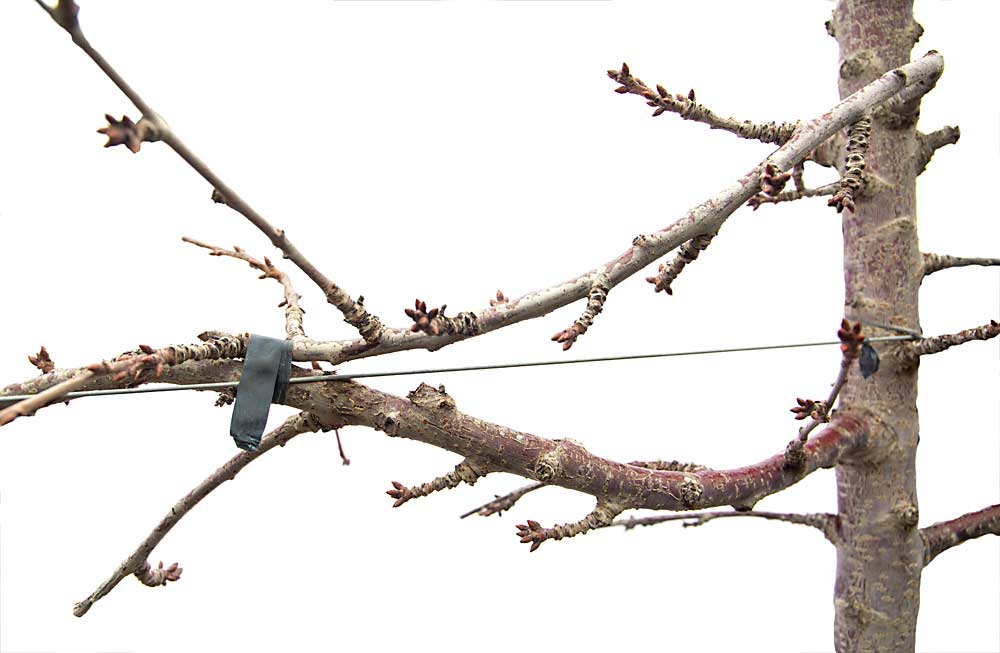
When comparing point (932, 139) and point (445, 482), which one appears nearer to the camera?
point (445, 482)

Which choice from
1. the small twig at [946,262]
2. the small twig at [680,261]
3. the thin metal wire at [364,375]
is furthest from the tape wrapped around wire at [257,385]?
the small twig at [946,262]

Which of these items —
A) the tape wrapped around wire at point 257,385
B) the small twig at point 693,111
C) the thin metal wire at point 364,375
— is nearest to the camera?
the thin metal wire at point 364,375

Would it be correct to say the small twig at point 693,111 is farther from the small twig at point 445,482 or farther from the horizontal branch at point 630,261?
the small twig at point 445,482

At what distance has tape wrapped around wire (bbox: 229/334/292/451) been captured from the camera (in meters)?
1.15

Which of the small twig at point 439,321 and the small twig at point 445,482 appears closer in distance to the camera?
the small twig at point 439,321

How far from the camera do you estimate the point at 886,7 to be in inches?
67.6

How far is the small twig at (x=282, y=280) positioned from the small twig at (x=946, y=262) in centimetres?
103

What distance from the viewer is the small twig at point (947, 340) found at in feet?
5.40

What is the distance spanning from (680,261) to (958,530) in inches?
30.4

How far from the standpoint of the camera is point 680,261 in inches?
54.9

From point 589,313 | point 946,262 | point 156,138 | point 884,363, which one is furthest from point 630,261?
point 946,262

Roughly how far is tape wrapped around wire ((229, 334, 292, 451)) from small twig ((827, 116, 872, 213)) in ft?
2.16

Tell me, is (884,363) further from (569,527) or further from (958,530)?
(569,527)

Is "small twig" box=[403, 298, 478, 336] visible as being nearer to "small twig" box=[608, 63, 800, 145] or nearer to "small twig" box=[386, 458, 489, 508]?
"small twig" box=[386, 458, 489, 508]
